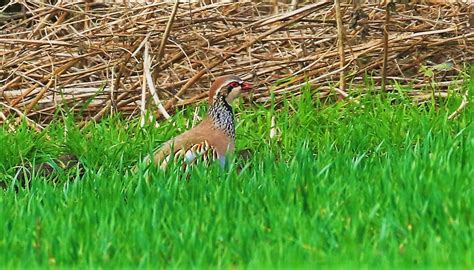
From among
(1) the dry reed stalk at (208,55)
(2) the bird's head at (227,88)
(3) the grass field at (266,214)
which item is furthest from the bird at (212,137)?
(1) the dry reed stalk at (208,55)

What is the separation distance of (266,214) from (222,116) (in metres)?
2.13

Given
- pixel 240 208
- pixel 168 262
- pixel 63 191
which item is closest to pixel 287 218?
pixel 240 208

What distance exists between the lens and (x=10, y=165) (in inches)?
260

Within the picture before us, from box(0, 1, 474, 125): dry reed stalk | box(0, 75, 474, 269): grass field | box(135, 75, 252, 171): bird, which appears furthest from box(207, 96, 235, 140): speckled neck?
box(0, 1, 474, 125): dry reed stalk

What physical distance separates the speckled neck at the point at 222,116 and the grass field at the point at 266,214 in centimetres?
64

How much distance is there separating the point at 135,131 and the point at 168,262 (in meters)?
3.41

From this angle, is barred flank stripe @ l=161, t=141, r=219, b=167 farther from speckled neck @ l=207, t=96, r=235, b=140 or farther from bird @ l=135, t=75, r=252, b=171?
speckled neck @ l=207, t=96, r=235, b=140

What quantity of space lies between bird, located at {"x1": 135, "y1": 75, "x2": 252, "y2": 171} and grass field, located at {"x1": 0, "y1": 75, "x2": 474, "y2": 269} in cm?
28

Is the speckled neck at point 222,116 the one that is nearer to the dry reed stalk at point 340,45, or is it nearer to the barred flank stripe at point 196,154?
the barred flank stripe at point 196,154

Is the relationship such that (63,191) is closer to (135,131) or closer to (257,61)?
(135,131)

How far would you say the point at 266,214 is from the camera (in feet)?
14.8

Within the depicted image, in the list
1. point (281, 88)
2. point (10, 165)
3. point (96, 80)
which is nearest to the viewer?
point (10, 165)

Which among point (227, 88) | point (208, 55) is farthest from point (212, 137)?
point (208, 55)

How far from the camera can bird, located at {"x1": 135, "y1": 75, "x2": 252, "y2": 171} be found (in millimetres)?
6062
